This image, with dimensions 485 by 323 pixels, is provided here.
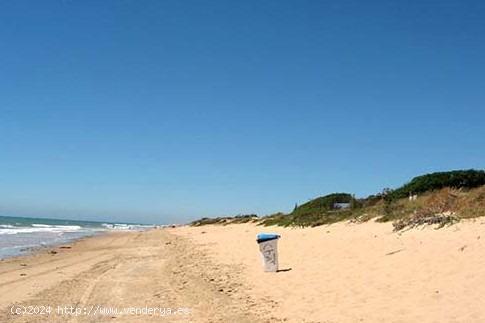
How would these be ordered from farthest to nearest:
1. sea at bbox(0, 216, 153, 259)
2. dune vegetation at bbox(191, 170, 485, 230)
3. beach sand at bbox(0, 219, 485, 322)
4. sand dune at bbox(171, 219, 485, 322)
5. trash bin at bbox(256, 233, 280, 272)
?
sea at bbox(0, 216, 153, 259) < dune vegetation at bbox(191, 170, 485, 230) < trash bin at bbox(256, 233, 280, 272) < beach sand at bbox(0, 219, 485, 322) < sand dune at bbox(171, 219, 485, 322)

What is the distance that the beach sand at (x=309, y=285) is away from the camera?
8750 mm

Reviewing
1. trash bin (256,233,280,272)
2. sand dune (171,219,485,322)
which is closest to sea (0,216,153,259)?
trash bin (256,233,280,272)

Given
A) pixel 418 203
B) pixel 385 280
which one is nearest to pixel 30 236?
pixel 418 203

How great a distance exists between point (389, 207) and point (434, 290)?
11557 millimetres

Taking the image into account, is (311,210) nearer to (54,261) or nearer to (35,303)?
→ (54,261)

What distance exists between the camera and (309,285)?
461 inches

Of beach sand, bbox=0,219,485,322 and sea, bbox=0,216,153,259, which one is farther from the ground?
sea, bbox=0,216,153,259

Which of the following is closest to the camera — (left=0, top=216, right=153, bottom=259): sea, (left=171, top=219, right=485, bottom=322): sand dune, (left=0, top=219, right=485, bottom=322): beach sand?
(left=171, top=219, right=485, bottom=322): sand dune

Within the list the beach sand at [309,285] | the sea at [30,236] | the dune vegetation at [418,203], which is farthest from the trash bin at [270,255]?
the sea at [30,236]

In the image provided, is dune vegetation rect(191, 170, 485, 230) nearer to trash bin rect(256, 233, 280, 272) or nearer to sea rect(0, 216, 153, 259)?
trash bin rect(256, 233, 280, 272)

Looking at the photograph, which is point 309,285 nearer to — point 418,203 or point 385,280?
point 385,280

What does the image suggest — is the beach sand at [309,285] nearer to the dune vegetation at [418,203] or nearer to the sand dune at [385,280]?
the sand dune at [385,280]

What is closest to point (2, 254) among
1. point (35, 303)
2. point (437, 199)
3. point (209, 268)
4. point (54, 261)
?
point (54, 261)

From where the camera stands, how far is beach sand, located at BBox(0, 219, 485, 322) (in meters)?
8.75
